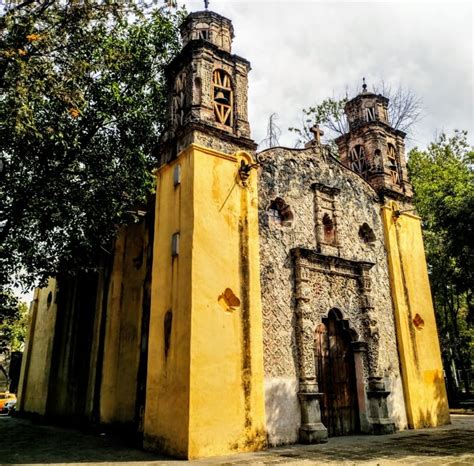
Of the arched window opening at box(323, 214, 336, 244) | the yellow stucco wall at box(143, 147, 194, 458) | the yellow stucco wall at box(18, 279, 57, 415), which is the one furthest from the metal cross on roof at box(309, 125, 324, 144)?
the yellow stucco wall at box(18, 279, 57, 415)

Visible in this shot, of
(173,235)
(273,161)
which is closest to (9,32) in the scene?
(173,235)

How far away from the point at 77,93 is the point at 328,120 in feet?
51.9

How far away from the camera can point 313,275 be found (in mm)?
9867

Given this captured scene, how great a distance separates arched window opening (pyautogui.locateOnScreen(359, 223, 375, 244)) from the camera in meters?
11.7

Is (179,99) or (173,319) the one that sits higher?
(179,99)

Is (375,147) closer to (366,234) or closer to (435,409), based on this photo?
(366,234)

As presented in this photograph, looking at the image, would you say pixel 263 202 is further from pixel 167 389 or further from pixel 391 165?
pixel 391 165

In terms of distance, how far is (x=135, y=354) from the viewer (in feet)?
33.2

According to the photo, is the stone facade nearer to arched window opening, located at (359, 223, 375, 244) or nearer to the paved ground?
arched window opening, located at (359, 223, 375, 244)

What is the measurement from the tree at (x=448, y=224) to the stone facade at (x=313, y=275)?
7.83 ft

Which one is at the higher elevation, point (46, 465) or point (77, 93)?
point (77, 93)

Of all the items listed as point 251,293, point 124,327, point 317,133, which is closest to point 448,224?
point 317,133

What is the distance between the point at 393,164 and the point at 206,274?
319 inches

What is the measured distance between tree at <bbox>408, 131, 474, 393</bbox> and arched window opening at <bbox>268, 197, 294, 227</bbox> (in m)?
5.43
